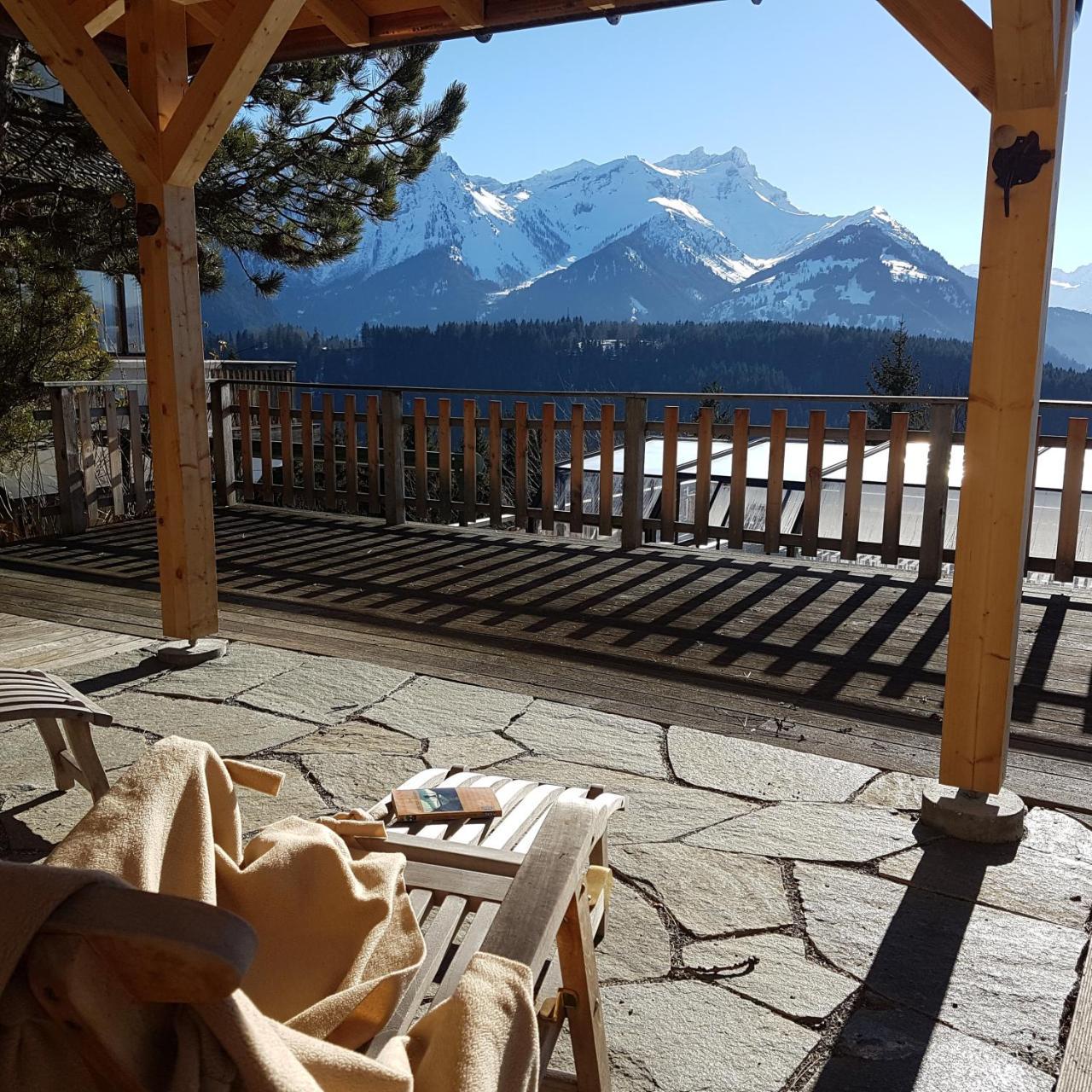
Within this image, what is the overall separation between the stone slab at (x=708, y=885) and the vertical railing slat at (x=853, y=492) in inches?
158

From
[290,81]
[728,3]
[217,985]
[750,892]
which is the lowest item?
[750,892]

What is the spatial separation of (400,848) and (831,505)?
7.80m

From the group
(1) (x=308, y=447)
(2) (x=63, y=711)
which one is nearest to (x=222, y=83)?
(2) (x=63, y=711)

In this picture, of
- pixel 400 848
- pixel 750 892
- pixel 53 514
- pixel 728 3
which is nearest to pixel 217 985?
pixel 400 848

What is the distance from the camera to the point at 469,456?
7.57 meters

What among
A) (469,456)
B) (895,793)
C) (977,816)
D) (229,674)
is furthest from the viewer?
(469,456)

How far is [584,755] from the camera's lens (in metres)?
3.33

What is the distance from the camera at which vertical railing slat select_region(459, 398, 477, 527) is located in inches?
292

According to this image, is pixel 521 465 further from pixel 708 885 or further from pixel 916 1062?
pixel 916 1062

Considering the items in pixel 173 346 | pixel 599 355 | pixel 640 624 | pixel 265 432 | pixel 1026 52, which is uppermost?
pixel 599 355

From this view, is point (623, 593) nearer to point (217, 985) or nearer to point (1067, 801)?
Answer: point (1067, 801)

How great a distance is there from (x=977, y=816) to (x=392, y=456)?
5.77 m

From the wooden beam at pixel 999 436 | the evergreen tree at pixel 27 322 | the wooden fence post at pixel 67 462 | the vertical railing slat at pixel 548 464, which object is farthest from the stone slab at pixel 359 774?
the evergreen tree at pixel 27 322

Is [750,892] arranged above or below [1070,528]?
below
